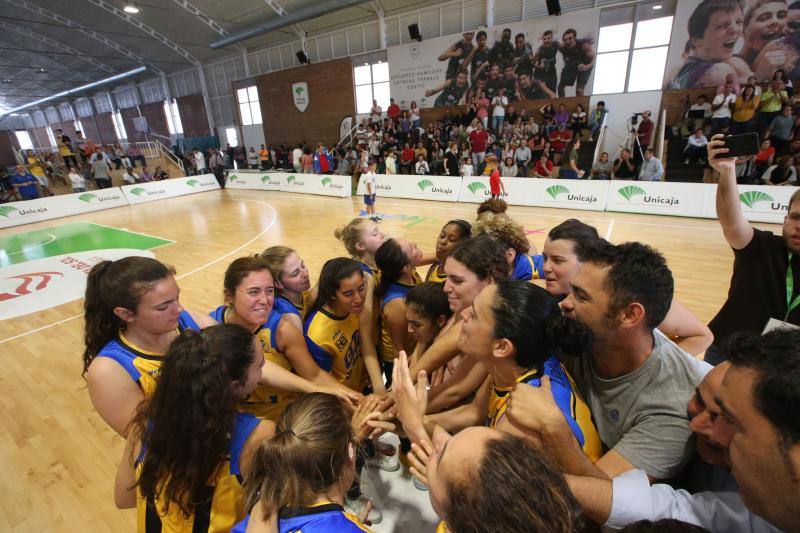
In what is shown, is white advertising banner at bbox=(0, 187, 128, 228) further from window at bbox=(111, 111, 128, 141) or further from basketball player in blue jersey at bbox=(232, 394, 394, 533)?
window at bbox=(111, 111, 128, 141)

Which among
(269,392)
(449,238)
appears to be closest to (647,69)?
(449,238)

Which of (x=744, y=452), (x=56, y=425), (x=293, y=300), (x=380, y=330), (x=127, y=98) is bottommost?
(x=56, y=425)

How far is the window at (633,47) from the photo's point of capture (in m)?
13.0

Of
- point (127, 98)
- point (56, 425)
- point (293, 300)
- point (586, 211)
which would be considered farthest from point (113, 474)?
point (127, 98)

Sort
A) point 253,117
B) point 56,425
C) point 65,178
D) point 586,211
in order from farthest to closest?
point 253,117
point 65,178
point 586,211
point 56,425

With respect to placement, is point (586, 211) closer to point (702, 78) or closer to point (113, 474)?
point (702, 78)

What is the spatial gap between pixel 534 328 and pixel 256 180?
19252 mm

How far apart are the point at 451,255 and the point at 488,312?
732mm

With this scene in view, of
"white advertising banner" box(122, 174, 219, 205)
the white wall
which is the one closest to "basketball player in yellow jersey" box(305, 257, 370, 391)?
the white wall

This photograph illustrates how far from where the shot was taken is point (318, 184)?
15719 millimetres

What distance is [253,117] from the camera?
25.0 meters

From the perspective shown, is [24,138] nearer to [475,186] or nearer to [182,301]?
[182,301]

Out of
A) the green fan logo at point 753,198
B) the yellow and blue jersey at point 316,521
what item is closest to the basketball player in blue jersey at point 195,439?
the yellow and blue jersey at point 316,521

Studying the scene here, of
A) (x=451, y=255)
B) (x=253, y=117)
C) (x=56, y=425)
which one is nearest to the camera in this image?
(x=451, y=255)
